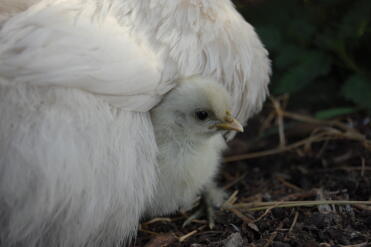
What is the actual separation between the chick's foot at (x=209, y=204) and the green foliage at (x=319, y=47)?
0.59 metres

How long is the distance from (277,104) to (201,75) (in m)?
1.02

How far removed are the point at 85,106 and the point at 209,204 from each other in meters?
Result: 0.72

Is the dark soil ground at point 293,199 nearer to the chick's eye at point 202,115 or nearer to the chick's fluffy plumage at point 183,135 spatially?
the chick's fluffy plumage at point 183,135

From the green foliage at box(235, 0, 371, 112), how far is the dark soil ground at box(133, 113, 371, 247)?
211mm

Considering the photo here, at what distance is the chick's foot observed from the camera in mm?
1791

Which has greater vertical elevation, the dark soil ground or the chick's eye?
the chick's eye

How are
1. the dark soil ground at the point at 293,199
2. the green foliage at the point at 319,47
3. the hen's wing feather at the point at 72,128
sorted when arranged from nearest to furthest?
the hen's wing feather at the point at 72,128
the dark soil ground at the point at 293,199
the green foliage at the point at 319,47

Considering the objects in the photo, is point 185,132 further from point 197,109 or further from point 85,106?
point 85,106

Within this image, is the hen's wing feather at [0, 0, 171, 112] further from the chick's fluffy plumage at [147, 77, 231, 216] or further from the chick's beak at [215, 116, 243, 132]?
the chick's beak at [215, 116, 243, 132]

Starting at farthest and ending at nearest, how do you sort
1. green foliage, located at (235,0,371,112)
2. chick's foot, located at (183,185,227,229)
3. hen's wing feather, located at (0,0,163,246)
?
green foliage, located at (235,0,371,112), chick's foot, located at (183,185,227,229), hen's wing feather, located at (0,0,163,246)

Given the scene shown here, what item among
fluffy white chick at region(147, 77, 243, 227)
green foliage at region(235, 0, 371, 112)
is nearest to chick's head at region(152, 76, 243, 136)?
fluffy white chick at region(147, 77, 243, 227)

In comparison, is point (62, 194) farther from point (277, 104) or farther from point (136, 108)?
point (277, 104)

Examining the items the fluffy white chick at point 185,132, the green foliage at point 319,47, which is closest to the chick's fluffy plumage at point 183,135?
the fluffy white chick at point 185,132

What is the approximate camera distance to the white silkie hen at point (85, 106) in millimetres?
1239
